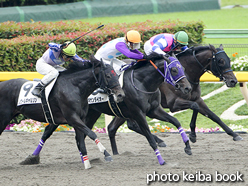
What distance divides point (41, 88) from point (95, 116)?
112 cm

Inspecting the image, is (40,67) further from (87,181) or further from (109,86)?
(87,181)

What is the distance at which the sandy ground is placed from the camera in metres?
5.00

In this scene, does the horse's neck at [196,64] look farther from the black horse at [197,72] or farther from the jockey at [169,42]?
the jockey at [169,42]

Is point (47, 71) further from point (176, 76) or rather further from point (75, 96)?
point (176, 76)

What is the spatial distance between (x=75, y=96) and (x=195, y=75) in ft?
7.08

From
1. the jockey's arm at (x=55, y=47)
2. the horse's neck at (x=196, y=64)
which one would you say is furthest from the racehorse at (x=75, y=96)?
the horse's neck at (x=196, y=64)

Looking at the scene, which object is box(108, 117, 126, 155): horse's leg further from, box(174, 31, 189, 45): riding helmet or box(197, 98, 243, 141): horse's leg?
box(174, 31, 189, 45): riding helmet

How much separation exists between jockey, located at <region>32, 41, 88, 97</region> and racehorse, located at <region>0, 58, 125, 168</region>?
140 mm

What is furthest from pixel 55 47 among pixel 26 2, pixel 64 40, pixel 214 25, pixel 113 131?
pixel 26 2

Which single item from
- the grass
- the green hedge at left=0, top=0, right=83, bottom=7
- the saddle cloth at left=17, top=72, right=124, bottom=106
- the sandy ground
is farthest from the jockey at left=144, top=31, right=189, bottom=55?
the green hedge at left=0, top=0, right=83, bottom=7

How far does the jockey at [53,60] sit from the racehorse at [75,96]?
0.46 feet

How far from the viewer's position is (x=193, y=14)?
2148 centimetres

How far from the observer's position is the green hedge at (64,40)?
28.8ft

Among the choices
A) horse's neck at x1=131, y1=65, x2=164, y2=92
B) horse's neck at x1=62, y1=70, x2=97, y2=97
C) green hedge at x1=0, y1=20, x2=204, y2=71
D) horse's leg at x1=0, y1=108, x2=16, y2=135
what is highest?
horse's neck at x1=62, y1=70, x2=97, y2=97
